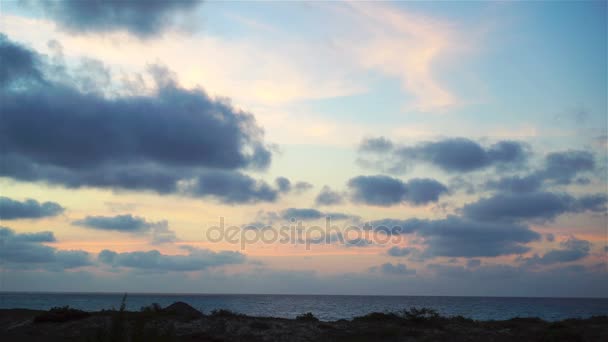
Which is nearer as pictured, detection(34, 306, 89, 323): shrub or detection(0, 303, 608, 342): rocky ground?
detection(0, 303, 608, 342): rocky ground

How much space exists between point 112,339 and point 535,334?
2246cm

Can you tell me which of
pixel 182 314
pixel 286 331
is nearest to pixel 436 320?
pixel 286 331

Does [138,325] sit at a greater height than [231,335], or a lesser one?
greater

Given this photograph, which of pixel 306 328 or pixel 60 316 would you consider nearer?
pixel 306 328

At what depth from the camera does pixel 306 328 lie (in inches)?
1161

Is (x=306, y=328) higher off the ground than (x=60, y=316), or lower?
lower

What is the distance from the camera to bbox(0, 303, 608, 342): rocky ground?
89.6ft

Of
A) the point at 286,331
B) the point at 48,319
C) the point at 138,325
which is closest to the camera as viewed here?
the point at 138,325

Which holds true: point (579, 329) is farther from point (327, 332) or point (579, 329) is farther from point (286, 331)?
point (286, 331)

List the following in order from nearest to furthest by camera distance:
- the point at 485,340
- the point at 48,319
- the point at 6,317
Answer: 1. the point at 485,340
2. the point at 48,319
3. the point at 6,317

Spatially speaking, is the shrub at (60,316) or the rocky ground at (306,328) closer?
the rocky ground at (306,328)

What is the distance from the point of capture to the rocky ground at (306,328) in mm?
27297

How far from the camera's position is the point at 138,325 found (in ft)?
51.8

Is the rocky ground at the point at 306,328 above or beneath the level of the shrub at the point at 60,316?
beneath
